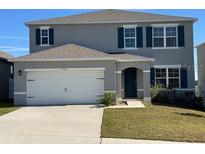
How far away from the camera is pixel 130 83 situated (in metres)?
25.3

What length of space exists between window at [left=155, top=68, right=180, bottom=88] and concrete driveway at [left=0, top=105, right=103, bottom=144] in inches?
312

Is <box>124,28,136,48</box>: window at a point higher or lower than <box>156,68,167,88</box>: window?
higher

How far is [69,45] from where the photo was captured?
25.0m

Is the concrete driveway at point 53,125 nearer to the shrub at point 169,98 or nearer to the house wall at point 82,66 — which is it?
the house wall at point 82,66

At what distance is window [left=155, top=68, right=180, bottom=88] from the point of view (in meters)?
25.7

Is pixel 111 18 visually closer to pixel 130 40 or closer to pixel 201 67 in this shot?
pixel 130 40

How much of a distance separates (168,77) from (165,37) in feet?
10.3

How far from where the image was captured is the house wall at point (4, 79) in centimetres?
2769

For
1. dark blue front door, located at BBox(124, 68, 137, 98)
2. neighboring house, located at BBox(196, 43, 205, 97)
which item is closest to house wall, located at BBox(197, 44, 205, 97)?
neighboring house, located at BBox(196, 43, 205, 97)

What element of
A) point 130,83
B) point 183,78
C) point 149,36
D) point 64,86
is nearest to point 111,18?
point 149,36

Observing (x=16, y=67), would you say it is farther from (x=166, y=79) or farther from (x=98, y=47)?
(x=166, y=79)

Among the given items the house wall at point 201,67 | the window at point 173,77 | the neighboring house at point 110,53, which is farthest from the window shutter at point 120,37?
the house wall at point 201,67

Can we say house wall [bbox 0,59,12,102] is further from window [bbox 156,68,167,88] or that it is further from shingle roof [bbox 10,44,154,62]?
window [bbox 156,68,167,88]

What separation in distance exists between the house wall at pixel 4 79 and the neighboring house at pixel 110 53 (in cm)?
363
